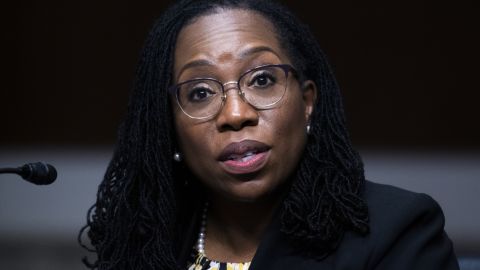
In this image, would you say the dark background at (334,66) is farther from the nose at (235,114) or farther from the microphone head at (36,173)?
the microphone head at (36,173)

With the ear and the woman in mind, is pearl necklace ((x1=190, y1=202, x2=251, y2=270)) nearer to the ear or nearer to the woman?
the woman

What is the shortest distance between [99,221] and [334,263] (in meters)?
0.68

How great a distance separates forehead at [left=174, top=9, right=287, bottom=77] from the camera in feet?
7.54

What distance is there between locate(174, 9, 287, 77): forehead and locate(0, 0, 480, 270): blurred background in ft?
7.00

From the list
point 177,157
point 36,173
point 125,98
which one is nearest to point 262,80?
point 177,157

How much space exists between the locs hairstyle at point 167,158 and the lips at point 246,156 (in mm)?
143

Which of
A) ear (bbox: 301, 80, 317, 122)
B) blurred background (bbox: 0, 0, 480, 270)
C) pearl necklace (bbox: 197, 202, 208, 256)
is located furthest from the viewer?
blurred background (bbox: 0, 0, 480, 270)

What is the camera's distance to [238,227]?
96.6 inches

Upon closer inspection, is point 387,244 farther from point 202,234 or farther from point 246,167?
point 202,234

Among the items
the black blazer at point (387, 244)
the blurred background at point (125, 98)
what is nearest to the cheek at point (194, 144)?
the black blazer at point (387, 244)

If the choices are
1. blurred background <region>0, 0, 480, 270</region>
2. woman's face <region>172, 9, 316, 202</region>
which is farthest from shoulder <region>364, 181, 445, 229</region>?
blurred background <region>0, 0, 480, 270</region>

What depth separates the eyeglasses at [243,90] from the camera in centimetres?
227

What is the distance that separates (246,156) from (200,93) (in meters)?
0.21

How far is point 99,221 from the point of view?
101 inches
